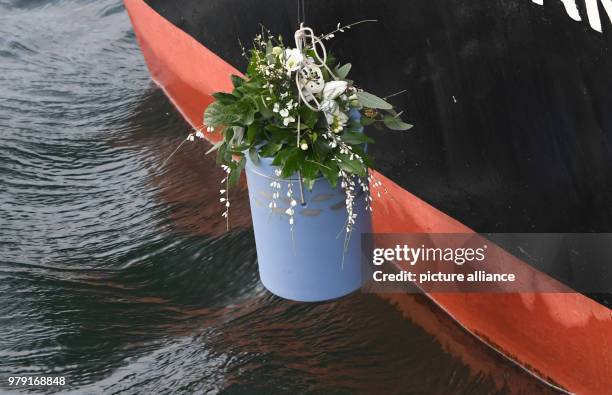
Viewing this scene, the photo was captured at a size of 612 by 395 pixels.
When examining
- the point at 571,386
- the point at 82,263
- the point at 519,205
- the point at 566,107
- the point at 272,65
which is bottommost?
the point at 571,386

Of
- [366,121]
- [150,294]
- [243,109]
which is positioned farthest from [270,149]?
[150,294]

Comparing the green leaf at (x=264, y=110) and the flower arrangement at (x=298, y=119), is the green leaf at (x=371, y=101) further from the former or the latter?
the green leaf at (x=264, y=110)

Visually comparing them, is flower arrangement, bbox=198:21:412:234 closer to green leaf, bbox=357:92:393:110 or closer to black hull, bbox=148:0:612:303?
green leaf, bbox=357:92:393:110

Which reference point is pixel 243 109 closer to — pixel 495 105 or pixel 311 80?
pixel 311 80

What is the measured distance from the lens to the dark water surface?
12.1ft

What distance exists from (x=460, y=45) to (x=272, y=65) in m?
0.79

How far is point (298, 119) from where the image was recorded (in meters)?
2.85

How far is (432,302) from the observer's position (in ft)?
13.2

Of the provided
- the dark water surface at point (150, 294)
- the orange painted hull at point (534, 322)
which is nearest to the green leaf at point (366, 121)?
the orange painted hull at point (534, 322)

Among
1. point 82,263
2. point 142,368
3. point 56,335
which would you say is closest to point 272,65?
point 142,368

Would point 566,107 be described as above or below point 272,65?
below

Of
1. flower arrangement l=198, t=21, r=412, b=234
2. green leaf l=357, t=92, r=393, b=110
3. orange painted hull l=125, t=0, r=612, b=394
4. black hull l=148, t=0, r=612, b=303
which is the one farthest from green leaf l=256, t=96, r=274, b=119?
orange painted hull l=125, t=0, r=612, b=394

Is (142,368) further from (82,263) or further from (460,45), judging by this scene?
(460,45)

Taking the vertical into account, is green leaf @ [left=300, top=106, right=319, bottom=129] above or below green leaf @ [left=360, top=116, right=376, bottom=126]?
above
